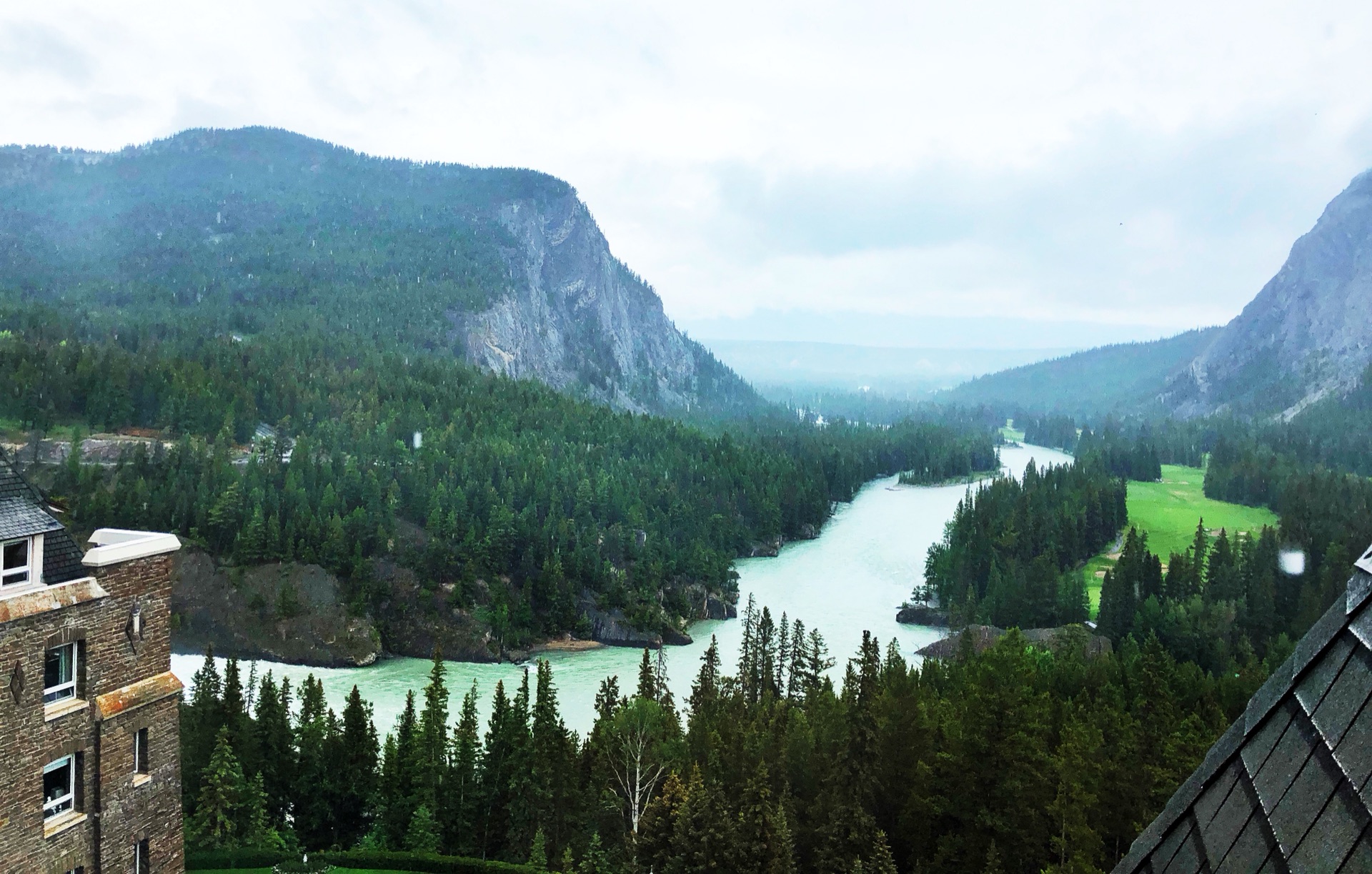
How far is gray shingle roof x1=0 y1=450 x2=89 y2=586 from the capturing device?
41.8 feet

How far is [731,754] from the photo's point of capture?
33.4 m

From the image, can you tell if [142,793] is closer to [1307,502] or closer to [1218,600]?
[1218,600]

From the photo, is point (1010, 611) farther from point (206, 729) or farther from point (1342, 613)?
point (1342, 613)

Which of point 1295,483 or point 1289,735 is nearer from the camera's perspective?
point 1289,735

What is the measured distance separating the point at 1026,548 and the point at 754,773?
65.2 meters

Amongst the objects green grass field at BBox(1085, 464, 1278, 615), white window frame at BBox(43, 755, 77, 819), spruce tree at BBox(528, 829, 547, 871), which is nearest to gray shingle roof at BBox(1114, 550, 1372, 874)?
white window frame at BBox(43, 755, 77, 819)

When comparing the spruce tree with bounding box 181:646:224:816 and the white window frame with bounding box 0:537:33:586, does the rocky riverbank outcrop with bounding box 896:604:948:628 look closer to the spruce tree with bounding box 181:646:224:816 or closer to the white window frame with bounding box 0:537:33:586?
the spruce tree with bounding box 181:646:224:816

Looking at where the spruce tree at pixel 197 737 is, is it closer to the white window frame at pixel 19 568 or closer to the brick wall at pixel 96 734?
the brick wall at pixel 96 734

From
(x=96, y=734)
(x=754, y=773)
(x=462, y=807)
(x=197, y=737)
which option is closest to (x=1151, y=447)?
(x=754, y=773)

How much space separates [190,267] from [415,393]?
105593mm

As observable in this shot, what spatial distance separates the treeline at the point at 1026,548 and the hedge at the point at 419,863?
5160 centimetres

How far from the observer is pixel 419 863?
30.4 metres

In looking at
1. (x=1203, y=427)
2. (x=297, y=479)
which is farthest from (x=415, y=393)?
(x=1203, y=427)

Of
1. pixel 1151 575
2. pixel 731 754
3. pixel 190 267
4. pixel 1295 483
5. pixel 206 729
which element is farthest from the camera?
pixel 190 267
